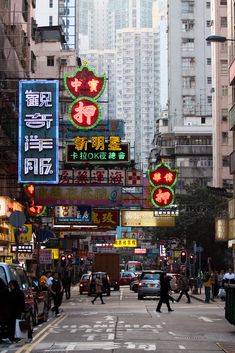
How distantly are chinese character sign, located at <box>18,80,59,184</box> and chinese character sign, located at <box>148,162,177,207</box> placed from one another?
746 centimetres

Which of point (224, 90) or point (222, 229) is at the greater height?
point (224, 90)

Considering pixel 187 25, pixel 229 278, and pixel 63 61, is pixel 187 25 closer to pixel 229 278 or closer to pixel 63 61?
pixel 63 61

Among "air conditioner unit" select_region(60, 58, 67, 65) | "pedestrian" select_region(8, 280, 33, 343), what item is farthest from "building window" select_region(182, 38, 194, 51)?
"pedestrian" select_region(8, 280, 33, 343)

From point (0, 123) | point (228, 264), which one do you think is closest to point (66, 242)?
point (228, 264)

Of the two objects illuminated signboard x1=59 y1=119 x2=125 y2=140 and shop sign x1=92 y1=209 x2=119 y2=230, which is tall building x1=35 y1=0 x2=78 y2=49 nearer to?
illuminated signboard x1=59 y1=119 x2=125 y2=140

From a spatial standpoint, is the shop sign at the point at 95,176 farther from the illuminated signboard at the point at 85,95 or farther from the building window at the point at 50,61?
the building window at the point at 50,61

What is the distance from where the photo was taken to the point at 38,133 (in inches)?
1366

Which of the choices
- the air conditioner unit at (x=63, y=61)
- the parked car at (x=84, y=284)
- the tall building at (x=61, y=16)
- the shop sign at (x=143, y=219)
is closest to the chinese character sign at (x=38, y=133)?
the shop sign at (x=143, y=219)

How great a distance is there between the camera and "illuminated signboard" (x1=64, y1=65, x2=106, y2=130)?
3584 centimetres

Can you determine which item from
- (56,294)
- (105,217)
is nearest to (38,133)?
(56,294)

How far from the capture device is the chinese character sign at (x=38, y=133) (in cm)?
3444

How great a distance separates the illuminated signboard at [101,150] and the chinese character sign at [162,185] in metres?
4.04

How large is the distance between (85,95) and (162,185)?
6.98m

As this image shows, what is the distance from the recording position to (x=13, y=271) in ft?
60.4
